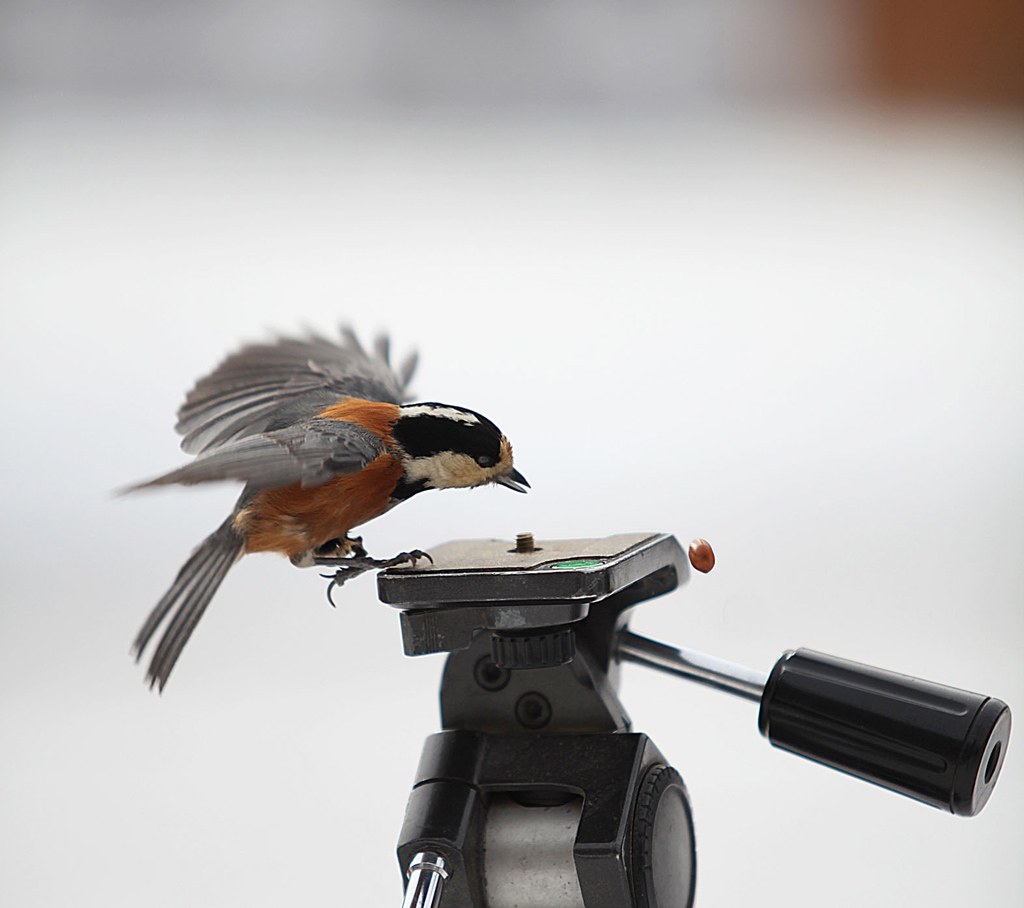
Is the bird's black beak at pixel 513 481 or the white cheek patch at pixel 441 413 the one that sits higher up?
the white cheek patch at pixel 441 413

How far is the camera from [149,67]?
180cm

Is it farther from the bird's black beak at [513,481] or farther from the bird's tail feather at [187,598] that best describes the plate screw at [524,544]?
the bird's tail feather at [187,598]

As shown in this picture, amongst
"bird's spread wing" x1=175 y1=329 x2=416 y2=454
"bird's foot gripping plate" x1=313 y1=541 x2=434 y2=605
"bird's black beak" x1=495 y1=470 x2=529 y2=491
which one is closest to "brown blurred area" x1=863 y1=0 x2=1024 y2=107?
"bird's spread wing" x1=175 y1=329 x2=416 y2=454

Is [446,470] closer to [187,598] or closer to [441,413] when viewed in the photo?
[441,413]

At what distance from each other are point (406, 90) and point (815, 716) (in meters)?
1.50

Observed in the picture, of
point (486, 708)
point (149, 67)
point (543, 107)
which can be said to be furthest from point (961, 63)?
point (486, 708)

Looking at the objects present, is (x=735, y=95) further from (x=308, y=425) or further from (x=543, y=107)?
(x=308, y=425)

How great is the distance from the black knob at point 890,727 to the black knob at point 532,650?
15cm

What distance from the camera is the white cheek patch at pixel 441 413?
921 mm

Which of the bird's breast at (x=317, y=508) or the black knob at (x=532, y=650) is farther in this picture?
the bird's breast at (x=317, y=508)

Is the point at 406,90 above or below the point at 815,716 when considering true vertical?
above

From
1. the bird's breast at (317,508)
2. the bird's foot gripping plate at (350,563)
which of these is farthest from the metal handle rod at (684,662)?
the bird's breast at (317,508)

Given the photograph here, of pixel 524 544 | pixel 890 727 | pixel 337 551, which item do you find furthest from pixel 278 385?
pixel 890 727

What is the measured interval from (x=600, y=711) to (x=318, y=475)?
31cm
